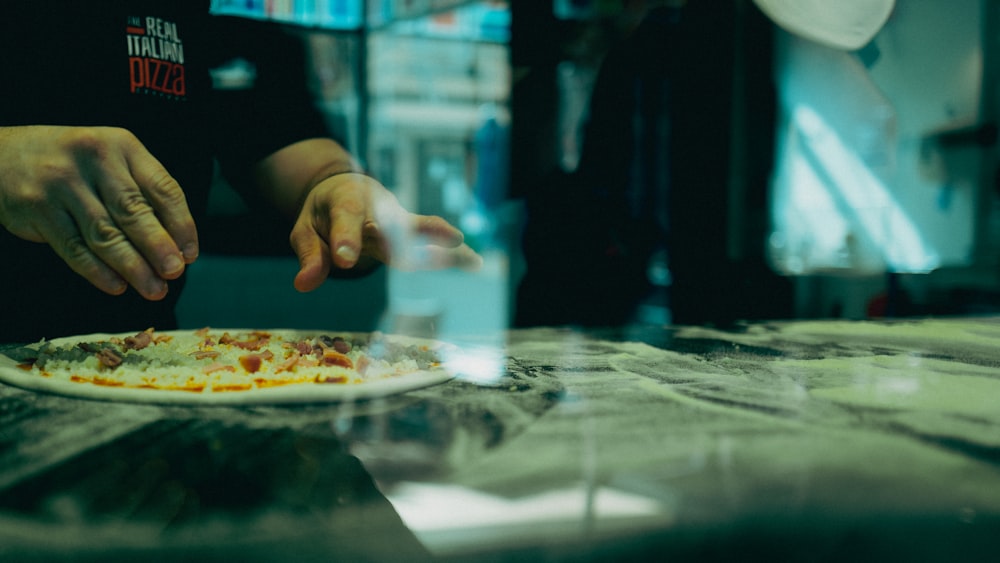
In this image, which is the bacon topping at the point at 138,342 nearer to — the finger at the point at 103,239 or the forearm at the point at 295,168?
the finger at the point at 103,239

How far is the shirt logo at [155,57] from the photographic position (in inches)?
46.5

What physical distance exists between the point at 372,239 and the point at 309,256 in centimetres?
10

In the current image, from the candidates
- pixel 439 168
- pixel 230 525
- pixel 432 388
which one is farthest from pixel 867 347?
pixel 439 168

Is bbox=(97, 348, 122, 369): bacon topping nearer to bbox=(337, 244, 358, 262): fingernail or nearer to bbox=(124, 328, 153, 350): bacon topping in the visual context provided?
bbox=(124, 328, 153, 350): bacon topping

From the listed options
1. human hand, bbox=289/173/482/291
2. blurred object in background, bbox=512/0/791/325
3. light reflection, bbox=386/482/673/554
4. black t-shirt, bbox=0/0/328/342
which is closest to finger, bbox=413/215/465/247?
human hand, bbox=289/173/482/291

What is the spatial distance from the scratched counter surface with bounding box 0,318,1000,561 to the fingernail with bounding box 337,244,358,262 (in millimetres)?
290

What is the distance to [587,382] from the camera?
0.72 metres

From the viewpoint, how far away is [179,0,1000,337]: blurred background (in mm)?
1633

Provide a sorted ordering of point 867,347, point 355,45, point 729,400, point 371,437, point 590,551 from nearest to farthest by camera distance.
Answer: point 590,551, point 371,437, point 729,400, point 867,347, point 355,45

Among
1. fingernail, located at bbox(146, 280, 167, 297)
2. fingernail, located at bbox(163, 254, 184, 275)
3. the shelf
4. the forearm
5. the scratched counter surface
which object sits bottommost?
the scratched counter surface

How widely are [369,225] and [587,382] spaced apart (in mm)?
457

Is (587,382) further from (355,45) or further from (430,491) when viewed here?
(355,45)

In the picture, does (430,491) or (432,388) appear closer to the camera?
(430,491)

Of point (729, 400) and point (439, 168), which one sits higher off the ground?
point (439, 168)
